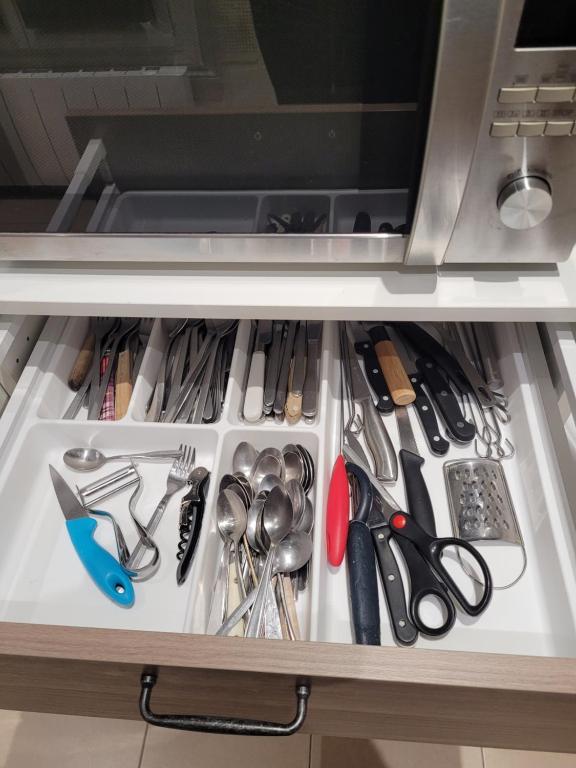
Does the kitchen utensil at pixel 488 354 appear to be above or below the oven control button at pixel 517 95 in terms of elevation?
above

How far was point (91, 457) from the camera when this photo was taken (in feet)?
2.45

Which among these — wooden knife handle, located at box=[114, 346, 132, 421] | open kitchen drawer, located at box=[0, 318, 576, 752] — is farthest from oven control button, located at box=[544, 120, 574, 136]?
wooden knife handle, located at box=[114, 346, 132, 421]

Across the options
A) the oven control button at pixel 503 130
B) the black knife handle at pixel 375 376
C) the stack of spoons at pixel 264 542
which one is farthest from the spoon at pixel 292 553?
the oven control button at pixel 503 130

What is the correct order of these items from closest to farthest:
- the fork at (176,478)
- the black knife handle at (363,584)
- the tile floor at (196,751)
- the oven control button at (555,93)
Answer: the oven control button at (555,93), the black knife handle at (363,584), the fork at (176,478), the tile floor at (196,751)

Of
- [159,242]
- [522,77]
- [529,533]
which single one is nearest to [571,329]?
[529,533]

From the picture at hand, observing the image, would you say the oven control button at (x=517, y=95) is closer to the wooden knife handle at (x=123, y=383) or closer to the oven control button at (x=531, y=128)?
the oven control button at (x=531, y=128)

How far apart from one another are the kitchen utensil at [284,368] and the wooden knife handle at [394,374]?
0.12 meters

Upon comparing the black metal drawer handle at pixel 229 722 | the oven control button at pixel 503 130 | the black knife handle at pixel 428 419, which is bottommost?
the black metal drawer handle at pixel 229 722

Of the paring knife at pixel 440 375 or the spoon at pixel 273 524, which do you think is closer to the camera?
the spoon at pixel 273 524

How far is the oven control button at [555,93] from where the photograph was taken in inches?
15.8

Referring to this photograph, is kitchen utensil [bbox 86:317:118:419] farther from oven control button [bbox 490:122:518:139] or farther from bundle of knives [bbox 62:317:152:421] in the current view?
oven control button [bbox 490:122:518:139]

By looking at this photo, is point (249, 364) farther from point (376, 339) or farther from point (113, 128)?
point (113, 128)

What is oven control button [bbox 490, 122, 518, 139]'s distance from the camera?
0.43 meters

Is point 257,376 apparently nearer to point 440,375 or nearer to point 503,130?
point 440,375
